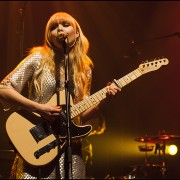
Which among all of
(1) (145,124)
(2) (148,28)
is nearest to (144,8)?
(2) (148,28)

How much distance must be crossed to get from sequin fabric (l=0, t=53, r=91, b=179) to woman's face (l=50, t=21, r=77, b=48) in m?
0.17

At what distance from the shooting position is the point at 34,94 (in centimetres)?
282

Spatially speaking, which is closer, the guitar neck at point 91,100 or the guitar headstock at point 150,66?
the guitar neck at point 91,100

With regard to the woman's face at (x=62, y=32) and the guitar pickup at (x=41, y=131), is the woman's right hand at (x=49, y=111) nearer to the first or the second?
the guitar pickup at (x=41, y=131)

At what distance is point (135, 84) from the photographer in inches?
240

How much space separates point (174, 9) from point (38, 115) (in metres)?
3.02

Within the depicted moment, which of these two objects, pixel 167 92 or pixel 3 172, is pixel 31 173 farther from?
pixel 167 92

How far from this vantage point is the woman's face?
2.87 metres

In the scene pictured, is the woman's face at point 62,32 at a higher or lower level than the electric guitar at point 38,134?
higher

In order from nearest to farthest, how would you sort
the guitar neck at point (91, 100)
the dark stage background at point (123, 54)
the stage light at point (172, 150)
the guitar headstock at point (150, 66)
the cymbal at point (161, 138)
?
the guitar neck at point (91, 100)
the guitar headstock at point (150, 66)
the cymbal at point (161, 138)
the dark stage background at point (123, 54)
the stage light at point (172, 150)

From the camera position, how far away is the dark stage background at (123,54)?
5121 mm

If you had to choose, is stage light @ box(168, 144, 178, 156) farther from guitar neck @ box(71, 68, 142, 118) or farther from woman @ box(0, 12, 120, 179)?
woman @ box(0, 12, 120, 179)

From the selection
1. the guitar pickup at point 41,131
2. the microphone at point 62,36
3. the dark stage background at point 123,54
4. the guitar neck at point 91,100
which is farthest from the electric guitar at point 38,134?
the dark stage background at point 123,54

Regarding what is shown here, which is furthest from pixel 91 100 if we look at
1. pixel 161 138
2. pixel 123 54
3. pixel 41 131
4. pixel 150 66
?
pixel 123 54
